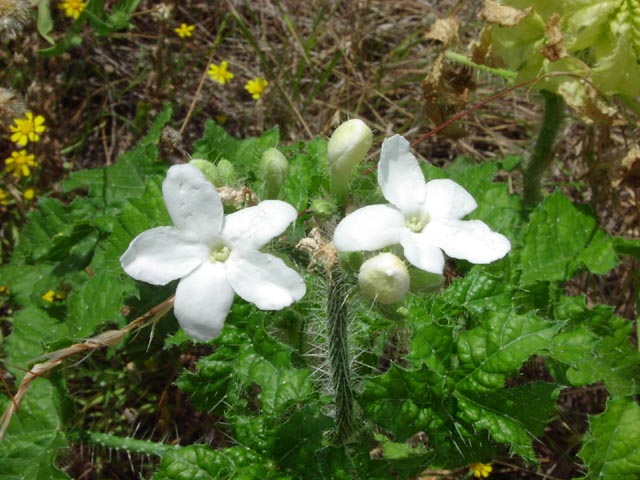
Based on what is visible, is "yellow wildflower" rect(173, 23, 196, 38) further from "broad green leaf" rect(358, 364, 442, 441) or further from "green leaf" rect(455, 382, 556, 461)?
"green leaf" rect(455, 382, 556, 461)

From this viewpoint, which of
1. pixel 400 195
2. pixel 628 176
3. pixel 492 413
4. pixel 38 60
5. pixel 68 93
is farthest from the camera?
pixel 68 93

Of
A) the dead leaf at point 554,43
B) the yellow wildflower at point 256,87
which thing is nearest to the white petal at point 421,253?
the dead leaf at point 554,43

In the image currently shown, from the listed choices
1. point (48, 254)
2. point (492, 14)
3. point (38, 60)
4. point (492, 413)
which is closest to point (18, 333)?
point (48, 254)

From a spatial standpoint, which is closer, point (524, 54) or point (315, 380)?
point (315, 380)

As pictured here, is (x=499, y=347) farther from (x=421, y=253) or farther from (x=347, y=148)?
(x=347, y=148)

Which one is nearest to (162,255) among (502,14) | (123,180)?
(123,180)

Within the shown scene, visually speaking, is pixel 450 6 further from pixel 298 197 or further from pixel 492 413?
pixel 492 413
